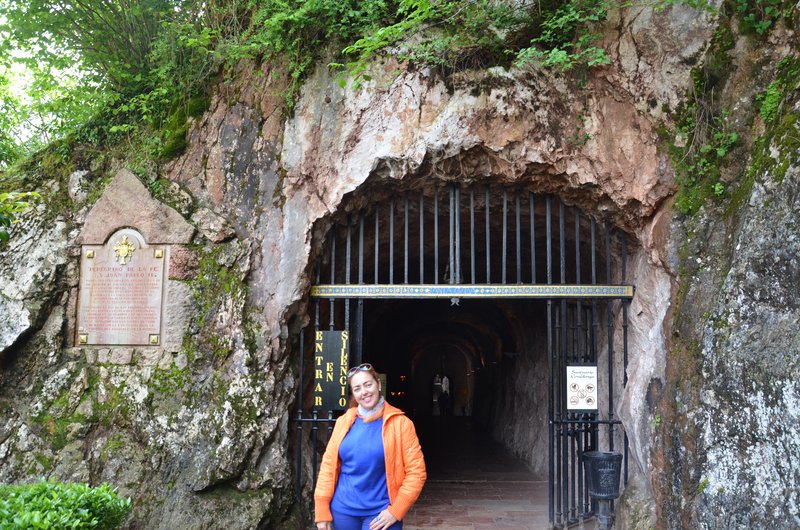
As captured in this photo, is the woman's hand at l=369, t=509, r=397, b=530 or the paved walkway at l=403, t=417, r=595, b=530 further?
the paved walkway at l=403, t=417, r=595, b=530

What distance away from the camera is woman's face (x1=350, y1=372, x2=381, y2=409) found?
3.62 meters

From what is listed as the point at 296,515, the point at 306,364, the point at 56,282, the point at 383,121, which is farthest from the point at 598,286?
the point at 56,282

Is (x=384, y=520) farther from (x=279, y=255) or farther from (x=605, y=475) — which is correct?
(x=279, y=255)

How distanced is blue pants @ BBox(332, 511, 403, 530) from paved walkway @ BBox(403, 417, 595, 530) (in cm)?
380

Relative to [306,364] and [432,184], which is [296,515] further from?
[432,184]

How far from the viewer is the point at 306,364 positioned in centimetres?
709

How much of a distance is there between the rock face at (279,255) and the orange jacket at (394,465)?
268cm

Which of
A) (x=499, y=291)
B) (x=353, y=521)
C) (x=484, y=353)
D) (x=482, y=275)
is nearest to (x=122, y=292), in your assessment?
(x=499, y=291)

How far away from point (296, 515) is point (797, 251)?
5118mm

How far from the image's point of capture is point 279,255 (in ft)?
21.7

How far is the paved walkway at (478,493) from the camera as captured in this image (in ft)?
24.4

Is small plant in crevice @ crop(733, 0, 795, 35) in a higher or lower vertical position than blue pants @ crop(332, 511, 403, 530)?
higher

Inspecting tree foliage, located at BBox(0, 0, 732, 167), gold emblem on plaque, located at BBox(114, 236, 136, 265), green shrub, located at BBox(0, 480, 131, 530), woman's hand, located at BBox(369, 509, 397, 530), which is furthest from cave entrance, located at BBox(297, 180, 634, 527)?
woman's hand, located at BBox(369, 509, 397, 530)

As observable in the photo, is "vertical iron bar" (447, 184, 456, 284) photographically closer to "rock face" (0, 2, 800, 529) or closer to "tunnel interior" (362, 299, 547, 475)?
"rock face" (0, 2, 800, 529)
